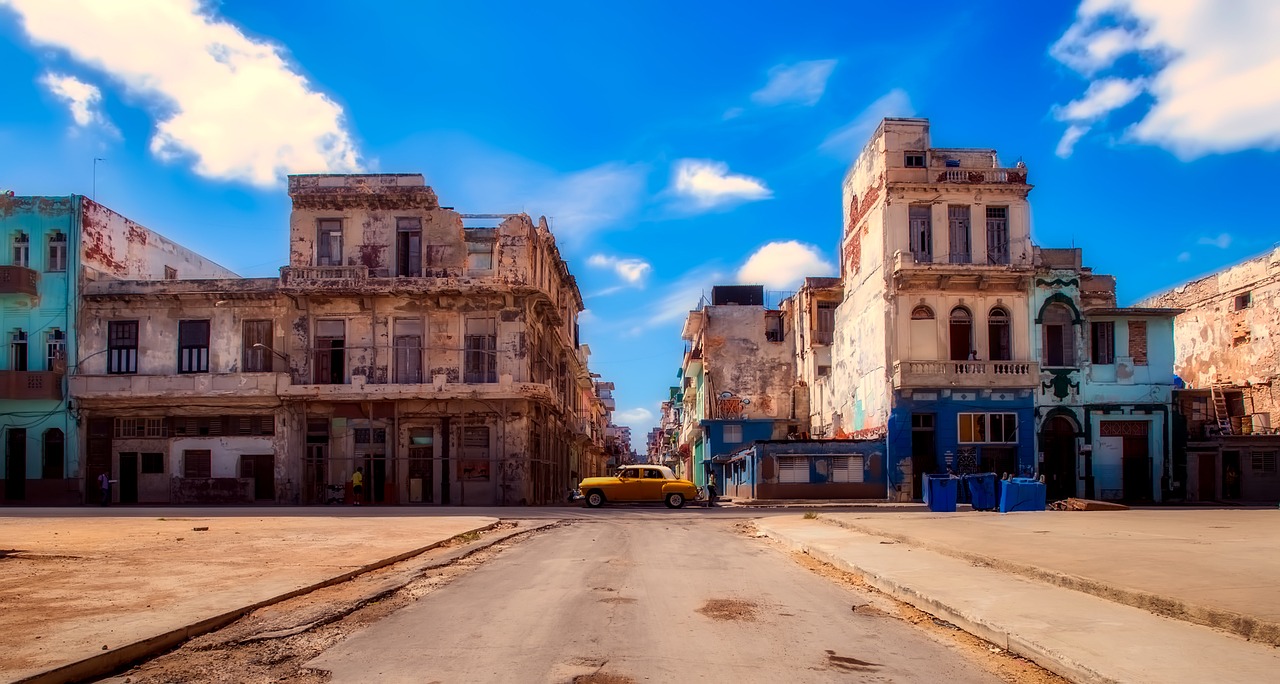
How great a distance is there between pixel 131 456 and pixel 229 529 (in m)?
22.8

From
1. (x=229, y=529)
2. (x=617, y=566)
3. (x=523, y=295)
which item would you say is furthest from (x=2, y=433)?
(x=617, y=566)

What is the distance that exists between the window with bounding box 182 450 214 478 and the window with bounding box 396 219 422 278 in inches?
410

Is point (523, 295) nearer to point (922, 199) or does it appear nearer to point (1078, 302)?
point (922, 199)

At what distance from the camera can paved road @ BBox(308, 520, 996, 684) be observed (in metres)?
6.32

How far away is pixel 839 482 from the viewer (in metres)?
38.1

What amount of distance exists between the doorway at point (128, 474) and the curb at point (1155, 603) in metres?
34.9

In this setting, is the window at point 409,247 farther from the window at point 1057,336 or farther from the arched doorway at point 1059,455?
the arched doorway at point 1059,455

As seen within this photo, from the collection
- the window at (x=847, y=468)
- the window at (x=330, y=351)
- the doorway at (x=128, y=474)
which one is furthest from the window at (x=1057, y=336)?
the doorway at (x=128, y=474)

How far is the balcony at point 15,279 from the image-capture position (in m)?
37.7

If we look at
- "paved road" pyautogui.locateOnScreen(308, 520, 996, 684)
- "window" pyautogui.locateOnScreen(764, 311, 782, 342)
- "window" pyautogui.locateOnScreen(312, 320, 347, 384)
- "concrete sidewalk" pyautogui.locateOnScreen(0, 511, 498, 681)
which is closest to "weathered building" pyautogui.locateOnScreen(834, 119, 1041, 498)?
"window" pyautogui.locateOnScreen(764, 311, 782, 342)

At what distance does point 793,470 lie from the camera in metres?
37.9

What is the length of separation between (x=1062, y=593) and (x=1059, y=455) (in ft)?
105

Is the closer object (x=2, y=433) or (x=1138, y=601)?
(x=1138, y=601)

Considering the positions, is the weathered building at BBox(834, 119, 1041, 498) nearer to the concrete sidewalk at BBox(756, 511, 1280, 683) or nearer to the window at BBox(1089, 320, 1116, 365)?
the window at BBox(1089, 320, 1116, 365)
